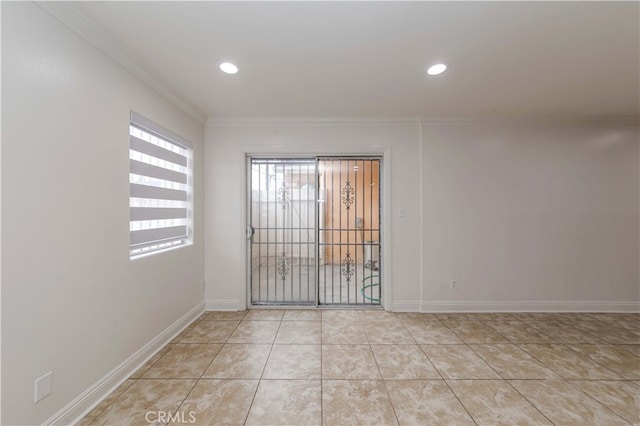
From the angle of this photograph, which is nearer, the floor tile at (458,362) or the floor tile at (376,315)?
the floor tile at (458,362)

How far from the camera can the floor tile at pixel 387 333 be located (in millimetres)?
2562

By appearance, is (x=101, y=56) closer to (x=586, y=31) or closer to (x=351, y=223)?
(x=351, y=223)

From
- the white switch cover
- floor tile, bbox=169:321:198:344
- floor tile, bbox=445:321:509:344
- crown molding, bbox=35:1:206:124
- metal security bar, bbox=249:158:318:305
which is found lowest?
floor tile, bbox=445:321:509:344

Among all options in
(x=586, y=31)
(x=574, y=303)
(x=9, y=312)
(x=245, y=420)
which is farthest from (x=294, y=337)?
(x=574, y=303)

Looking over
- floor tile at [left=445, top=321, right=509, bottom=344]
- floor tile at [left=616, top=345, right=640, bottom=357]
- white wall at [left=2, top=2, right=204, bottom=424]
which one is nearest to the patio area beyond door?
floor tile at [left=445, top=321, right=509, bottom=344]

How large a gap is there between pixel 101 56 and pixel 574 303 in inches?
221

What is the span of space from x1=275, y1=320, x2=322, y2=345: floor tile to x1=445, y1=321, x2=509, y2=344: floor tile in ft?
4.99

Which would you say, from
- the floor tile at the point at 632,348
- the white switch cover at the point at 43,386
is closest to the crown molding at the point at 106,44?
the white switch cover at the point at 43,386

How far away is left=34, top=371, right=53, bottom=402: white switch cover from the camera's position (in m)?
1.36

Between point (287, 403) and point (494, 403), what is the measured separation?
1.43 meters

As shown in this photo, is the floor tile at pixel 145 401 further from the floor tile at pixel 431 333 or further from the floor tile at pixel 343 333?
the floor tile at pixel 431 333

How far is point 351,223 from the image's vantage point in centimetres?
354

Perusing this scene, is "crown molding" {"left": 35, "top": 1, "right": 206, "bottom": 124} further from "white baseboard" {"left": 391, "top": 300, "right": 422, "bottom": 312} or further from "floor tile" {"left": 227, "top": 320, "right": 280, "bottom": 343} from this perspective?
"white baseboard" {"left": 391, "top": 300, "right": 422, "bottom": 312}

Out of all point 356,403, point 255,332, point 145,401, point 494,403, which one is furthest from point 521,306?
point 145,401
